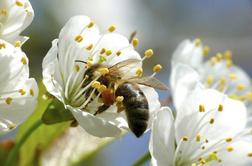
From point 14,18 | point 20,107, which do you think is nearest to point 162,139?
point 20,107

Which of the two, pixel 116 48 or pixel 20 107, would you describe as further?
pixel 116 48

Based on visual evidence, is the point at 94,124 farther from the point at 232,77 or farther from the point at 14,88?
the point at 232,77

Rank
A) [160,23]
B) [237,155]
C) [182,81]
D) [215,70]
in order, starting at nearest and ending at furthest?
[237,155] → [182,81] → [215,70] → [160,23]

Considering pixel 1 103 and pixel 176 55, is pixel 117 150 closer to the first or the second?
pixel 176 55

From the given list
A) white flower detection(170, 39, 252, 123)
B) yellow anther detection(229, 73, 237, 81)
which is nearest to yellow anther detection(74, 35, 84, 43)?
white flower detection(170, 39, 252, 123)

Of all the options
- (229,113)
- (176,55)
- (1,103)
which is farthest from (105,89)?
(176,55)
